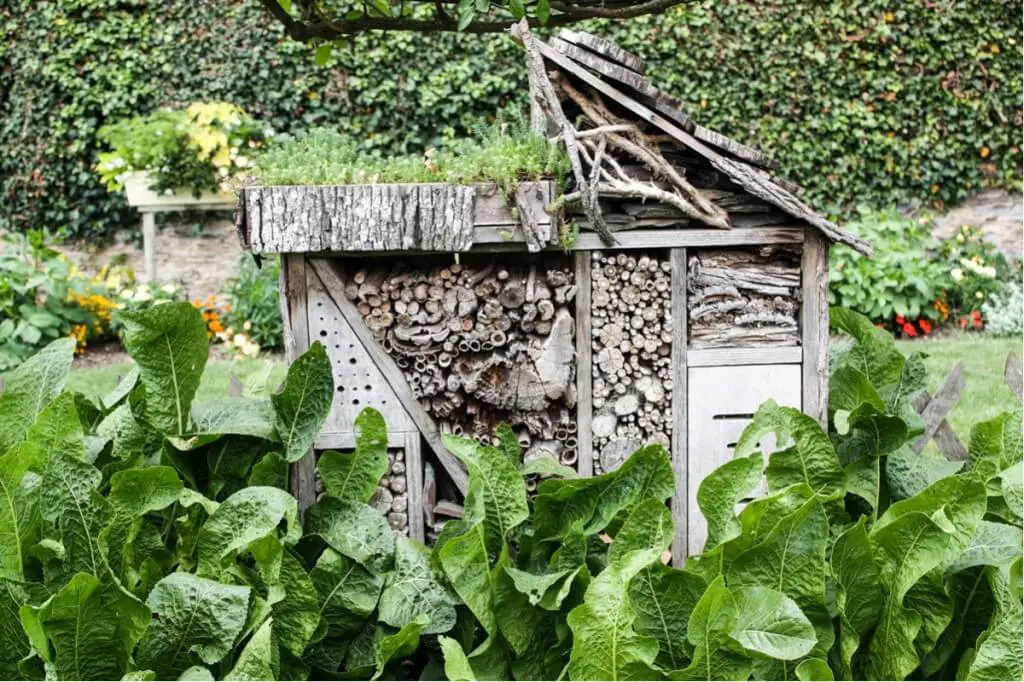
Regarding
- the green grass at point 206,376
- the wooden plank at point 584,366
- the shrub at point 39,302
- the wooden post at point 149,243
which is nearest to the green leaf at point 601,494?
the wooden plank at point 584,366

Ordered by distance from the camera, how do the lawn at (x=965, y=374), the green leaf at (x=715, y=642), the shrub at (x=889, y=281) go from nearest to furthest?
the green leaf at (x=715, y=642)
the lawn at (x=965, y=374)
the shrub at (x=889, y=281)

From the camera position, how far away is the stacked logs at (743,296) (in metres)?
2.65

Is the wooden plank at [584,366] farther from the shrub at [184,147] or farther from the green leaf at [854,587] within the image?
the shrub at [184,147]

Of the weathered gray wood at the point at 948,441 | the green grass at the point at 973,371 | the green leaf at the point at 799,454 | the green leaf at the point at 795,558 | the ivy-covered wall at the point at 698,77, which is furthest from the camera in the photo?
the ivy-covered wall at the point at 698,77

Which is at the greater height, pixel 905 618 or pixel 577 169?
pixel 577 169

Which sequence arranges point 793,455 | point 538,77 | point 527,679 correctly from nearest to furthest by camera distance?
point 527,679 → point 793,455 → point 538,77

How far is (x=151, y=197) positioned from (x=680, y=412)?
5.78 meters

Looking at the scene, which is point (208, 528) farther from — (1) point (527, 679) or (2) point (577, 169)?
(2) point (577, 169)

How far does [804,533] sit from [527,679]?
65 cm

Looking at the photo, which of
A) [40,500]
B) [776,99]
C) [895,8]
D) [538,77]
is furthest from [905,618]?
[895,8]

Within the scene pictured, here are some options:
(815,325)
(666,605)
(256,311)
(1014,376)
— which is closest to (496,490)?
(666,605)

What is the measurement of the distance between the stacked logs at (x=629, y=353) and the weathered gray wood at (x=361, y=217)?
283 mm

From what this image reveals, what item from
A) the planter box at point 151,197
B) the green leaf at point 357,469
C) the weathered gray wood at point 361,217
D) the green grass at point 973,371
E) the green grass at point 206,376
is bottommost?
the green grass at point 973,371

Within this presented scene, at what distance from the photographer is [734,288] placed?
2.66 meters
